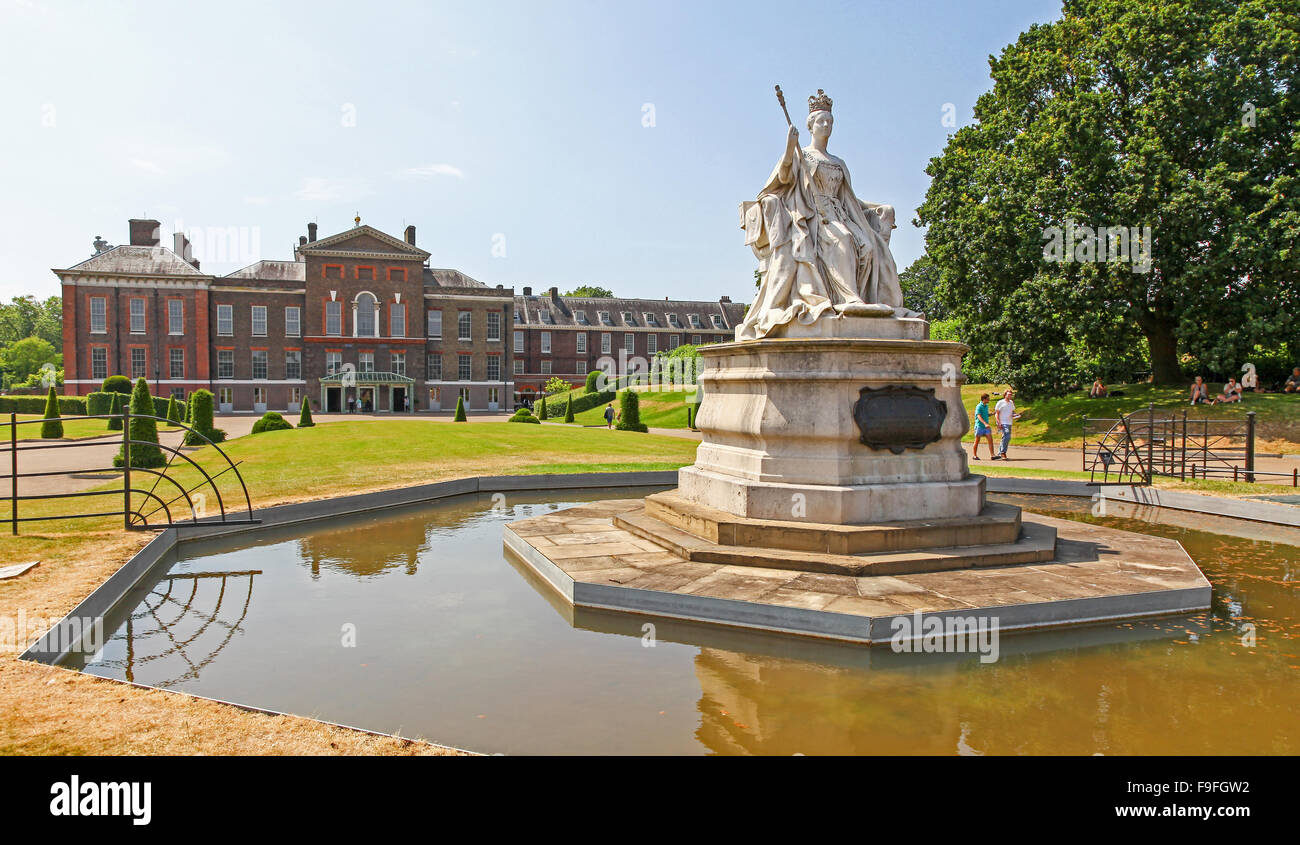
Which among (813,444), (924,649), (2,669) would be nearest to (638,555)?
(813,444)

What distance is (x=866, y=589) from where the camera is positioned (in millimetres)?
6531

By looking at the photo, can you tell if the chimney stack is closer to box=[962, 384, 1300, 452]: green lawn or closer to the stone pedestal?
box=[962, 384, 1300, 452]: green lawn

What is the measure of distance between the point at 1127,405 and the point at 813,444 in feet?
79.1

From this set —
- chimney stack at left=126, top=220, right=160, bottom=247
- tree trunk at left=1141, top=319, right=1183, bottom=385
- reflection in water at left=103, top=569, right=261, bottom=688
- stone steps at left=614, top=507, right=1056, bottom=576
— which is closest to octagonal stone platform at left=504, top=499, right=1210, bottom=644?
stone steps at left=614, top=507, right=1056, bottom=576

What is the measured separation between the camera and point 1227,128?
2342 cm

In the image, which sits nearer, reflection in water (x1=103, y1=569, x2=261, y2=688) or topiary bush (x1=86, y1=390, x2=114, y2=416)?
reflection in water (x1=103, y1=569, x2=261, y2=688)

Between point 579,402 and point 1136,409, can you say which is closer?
point 1136,409

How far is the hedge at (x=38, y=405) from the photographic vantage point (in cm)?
4606

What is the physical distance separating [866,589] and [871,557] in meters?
0.72

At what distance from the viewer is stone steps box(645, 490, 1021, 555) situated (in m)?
7.36

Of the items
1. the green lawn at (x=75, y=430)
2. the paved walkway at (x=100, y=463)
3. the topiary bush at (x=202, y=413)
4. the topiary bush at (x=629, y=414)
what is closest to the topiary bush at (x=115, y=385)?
the green lawn at (x=75, y=430)

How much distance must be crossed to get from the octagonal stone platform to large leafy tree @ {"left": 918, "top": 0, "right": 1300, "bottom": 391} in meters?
A: 19.8

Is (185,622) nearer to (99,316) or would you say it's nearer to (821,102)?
(821,102)

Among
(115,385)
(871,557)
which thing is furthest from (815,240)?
(115,385)
